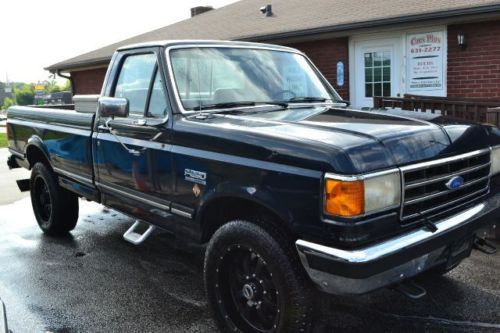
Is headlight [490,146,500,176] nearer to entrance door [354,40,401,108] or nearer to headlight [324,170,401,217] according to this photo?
headlight [324,170,401,217]

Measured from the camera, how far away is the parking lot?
365 cm

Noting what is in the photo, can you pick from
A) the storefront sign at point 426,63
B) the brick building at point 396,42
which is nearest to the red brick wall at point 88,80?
the brick building at point 396,42

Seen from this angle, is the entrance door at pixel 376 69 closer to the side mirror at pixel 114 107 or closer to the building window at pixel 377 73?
the building window at pixel 377 73

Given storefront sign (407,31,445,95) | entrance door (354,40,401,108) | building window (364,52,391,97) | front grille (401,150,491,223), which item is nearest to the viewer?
front grille (401,150,491,223)

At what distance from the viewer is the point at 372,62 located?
10.4m

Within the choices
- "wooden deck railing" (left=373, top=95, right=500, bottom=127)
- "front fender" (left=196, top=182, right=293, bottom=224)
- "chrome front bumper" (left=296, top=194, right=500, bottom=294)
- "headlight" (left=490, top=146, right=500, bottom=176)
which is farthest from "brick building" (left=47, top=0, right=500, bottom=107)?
"front fender" (left=196, top=182, right=293, bottom=224)

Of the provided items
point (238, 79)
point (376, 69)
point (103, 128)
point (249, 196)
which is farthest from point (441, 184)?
point (376, 69)

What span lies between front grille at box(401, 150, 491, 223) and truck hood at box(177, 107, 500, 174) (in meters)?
0.06

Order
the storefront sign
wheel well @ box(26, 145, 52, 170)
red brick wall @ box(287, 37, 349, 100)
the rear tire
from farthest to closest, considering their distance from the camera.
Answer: red brick wall @ box(287, 37, 349, 100) → the storefront sign → wheel well @ box(26, 145, 52, 170) → the rear tire

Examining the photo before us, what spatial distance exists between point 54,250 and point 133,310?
6.32 ft

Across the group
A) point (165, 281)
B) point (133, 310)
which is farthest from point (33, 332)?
point (165, 281)

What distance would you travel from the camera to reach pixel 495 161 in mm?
3580

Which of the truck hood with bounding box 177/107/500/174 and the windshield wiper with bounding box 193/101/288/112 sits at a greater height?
the windshield wiper with bounding box 193/101/288/112

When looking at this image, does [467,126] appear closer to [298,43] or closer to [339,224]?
[339,224]
